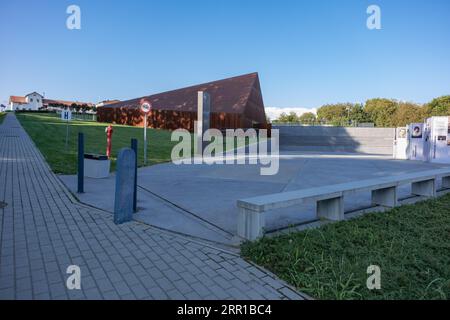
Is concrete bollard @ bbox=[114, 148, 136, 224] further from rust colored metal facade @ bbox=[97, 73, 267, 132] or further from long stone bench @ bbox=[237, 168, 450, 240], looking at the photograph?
rust colored metal facade @ bbox=[97, 73, 267, 132]

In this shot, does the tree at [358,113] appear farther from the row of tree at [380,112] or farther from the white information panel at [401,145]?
the white information panel at [401,145]

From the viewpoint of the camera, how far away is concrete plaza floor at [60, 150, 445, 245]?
5.31 meters

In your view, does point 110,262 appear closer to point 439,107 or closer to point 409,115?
point 409,115

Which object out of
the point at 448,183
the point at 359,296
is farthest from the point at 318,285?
the point at 448,183

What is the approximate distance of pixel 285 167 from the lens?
41.3ft

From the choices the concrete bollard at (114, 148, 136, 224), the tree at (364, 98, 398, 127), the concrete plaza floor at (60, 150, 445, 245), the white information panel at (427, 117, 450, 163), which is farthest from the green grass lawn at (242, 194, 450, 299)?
the tree at (364, 98, 398, 127)

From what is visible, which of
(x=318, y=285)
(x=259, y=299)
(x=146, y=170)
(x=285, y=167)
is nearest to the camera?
(x=259, y=299)

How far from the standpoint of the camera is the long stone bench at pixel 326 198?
450cm

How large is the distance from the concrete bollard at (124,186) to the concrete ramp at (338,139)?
21.5 meters

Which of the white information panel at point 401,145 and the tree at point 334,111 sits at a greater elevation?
the tree at point 334,111

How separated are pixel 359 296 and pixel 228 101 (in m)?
41.0

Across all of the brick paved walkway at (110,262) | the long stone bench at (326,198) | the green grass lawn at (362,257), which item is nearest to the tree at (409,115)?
the long stone bench at (326,198)

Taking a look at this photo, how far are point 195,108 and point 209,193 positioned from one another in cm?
3573
